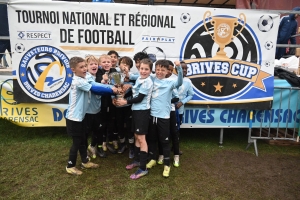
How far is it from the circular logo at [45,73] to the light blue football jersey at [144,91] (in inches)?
66.3

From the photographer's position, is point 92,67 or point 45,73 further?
point 45,73

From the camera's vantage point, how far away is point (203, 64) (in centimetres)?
466

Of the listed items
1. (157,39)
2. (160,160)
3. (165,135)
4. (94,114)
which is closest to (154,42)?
(157,39)

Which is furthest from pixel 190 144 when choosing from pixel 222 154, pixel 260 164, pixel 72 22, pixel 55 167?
pixel 72 22

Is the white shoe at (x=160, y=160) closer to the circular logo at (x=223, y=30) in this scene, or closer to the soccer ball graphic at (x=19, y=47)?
the circular logo at (x=223, y=30)

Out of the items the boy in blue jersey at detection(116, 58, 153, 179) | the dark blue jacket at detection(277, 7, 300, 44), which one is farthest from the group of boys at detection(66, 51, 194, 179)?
the dark blue jacket at detection(277, 7, 300, 44)

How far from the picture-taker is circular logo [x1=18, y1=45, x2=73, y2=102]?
14.6 ft

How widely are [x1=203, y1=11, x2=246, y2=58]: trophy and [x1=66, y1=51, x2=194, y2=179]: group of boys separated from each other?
1.04m

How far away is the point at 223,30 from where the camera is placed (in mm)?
4617

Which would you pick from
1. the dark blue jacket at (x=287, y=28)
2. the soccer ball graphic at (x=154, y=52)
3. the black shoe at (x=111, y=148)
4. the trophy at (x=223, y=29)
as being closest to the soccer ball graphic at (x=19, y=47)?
the soccer ball graphic at (x=154, y=52)

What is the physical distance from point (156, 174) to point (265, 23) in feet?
11.3

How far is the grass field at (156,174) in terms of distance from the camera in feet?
10.4

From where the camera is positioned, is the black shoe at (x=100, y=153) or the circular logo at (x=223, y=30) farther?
the circular logo at (x=223, y=30)

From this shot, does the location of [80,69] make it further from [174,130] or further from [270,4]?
[270,4]
